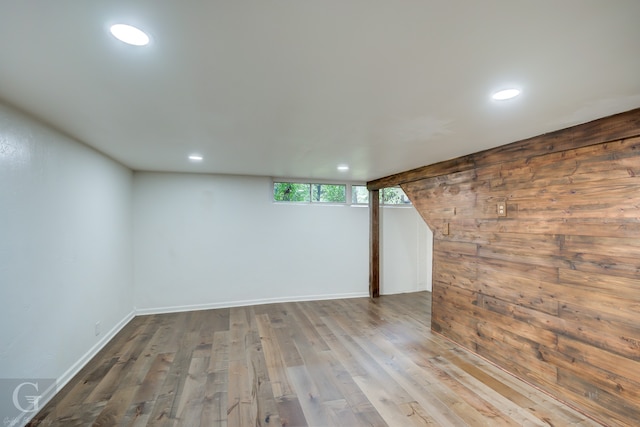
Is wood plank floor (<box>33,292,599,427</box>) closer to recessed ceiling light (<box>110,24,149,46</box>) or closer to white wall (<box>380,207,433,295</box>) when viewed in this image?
white wall (<box>380,207,433,295</box>)

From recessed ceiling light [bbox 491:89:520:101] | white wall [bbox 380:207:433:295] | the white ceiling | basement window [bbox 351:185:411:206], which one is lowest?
white wall [bbox 380:207:433:295]

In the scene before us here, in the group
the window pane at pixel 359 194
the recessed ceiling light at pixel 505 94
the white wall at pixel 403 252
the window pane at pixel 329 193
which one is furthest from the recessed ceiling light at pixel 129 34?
the white wall at pixel 403 252

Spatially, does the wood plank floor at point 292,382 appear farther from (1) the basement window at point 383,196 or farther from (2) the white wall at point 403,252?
(1) the basement window at point 383,196

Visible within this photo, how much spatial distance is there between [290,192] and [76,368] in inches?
140

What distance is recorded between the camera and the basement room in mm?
1125

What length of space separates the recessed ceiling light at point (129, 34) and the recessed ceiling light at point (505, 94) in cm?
178

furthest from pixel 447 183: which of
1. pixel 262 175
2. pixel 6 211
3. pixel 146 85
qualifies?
pixel 6 211

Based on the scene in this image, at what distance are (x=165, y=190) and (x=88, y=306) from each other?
2068 mm

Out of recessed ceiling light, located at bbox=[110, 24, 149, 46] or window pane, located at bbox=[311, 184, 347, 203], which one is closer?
recessed ceiling light, located at bbox=[110, 24, 149, 46]

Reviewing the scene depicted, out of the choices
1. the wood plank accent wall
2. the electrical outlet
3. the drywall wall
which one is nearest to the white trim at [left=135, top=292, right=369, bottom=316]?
the drywall wall

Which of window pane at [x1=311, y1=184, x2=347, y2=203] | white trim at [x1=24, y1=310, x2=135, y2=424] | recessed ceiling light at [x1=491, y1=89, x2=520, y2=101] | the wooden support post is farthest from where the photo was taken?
the wooden support post

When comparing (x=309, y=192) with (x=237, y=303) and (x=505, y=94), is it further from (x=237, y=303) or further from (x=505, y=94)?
(x=505, y=94)

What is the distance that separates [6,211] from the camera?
182 cm

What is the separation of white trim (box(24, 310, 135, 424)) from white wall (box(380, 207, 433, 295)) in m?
4.34
